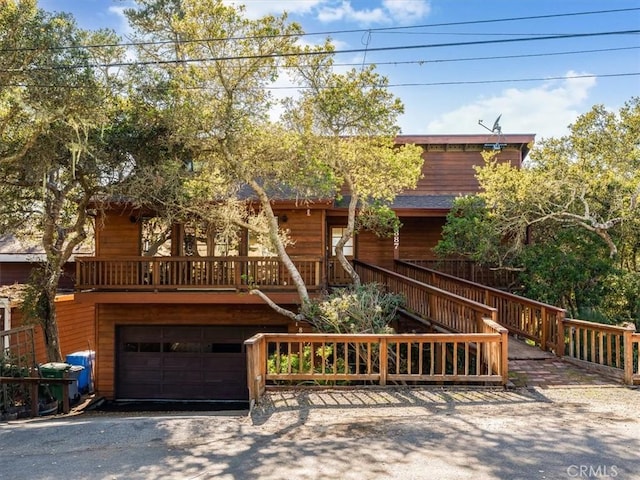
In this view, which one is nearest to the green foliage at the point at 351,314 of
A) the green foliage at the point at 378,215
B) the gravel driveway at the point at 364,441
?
the gravel driveway at the point at 364,441

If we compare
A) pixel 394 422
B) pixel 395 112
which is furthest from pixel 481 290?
pixel 394 422

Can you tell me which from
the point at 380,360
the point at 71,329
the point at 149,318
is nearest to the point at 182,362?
the point at 149,318

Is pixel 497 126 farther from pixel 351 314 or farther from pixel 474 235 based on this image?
pixel 351 314

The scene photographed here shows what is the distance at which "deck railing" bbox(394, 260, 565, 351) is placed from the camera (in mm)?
9133

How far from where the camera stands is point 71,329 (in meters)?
15.6

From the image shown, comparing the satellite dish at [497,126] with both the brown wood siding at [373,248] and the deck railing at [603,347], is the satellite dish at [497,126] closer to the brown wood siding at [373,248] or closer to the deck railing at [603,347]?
the brown wood siding at [373,248]

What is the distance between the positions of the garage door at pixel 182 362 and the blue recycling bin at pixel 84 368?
0.95 meters

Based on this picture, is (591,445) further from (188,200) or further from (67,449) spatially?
(188,200)

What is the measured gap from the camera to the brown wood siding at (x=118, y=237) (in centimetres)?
1290

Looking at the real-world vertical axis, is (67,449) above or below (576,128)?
below

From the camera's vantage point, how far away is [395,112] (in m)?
9.34

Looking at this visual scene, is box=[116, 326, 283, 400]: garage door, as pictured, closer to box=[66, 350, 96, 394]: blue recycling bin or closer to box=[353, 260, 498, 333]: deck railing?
box=[66, 350, 96, 394]: blue recycling bin

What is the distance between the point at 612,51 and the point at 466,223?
15.6 ft

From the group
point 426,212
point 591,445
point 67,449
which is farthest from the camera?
point 426,212
